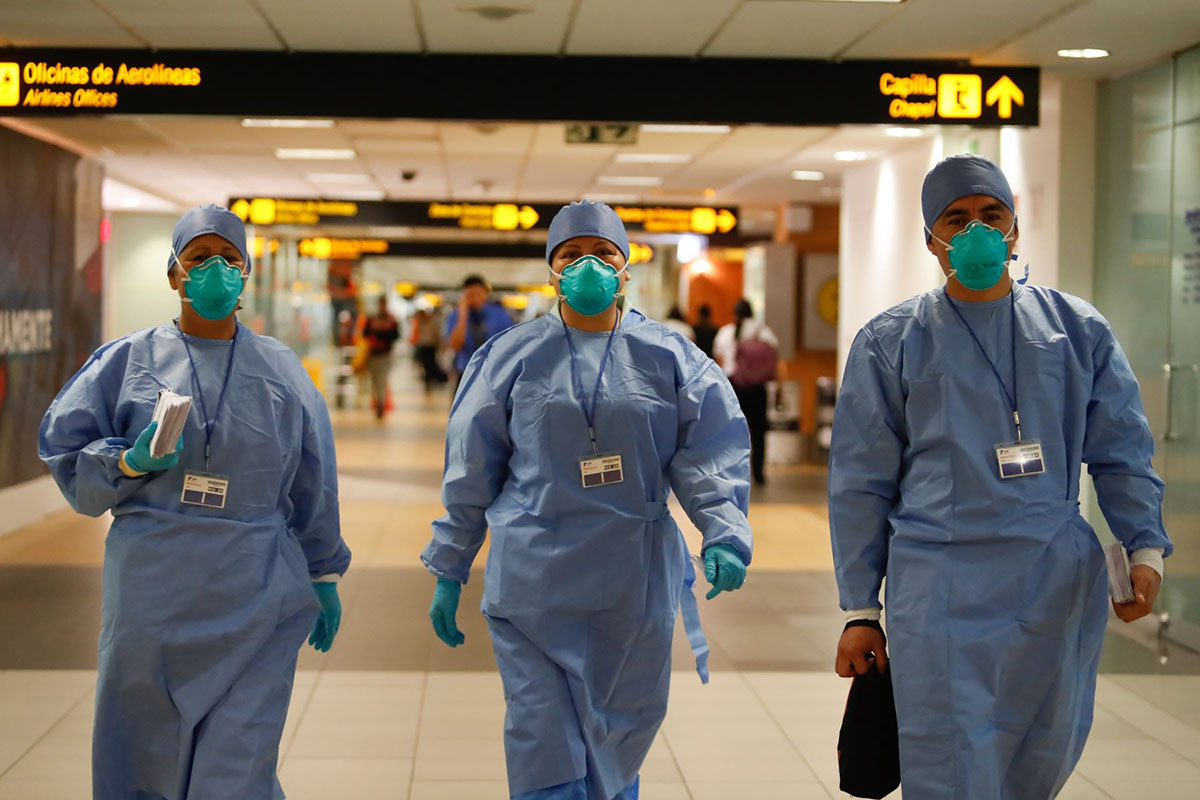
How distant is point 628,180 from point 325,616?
1086cm

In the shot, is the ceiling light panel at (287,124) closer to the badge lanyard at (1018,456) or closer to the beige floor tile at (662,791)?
the beige floor tile at (662,791)

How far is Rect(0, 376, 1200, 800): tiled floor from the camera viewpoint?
14.1 feet

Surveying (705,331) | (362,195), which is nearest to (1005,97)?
(705,331)

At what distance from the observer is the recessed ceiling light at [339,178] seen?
13.8 metres

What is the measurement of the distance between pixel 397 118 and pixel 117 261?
1232cm

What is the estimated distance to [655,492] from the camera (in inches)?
129

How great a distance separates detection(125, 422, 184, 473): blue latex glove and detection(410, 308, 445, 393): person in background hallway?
23.6 metres

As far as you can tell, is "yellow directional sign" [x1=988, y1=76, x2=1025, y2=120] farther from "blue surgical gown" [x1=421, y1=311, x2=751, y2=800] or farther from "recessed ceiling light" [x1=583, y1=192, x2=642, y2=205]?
"recessed ceiling light" [x1=583, y1=192, x2=642, y2=205]

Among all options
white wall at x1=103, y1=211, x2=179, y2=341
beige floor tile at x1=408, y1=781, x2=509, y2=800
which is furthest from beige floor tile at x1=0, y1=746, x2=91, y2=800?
white wall at x1=103, y1=211, x2=179, y2=341

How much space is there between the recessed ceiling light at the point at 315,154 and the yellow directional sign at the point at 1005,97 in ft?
19.9

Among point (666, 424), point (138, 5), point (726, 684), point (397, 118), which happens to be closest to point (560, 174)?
point (397, 118)

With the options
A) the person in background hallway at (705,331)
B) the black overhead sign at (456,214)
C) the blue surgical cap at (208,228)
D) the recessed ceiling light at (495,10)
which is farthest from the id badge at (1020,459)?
the black overhead sign at (456,214)

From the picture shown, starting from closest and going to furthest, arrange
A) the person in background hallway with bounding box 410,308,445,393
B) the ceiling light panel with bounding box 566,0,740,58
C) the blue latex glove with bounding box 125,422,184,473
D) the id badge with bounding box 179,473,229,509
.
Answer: the blue latex glove with bounding box 125,422,184,473 → the id badge with bounding box 179,473,229,509 → the ceiling light panel with bounding box 566,0,740,58 → the person in background hallway with bounding box 410,308,445,393

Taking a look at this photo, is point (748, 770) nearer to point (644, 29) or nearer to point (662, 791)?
point (662, 791)
